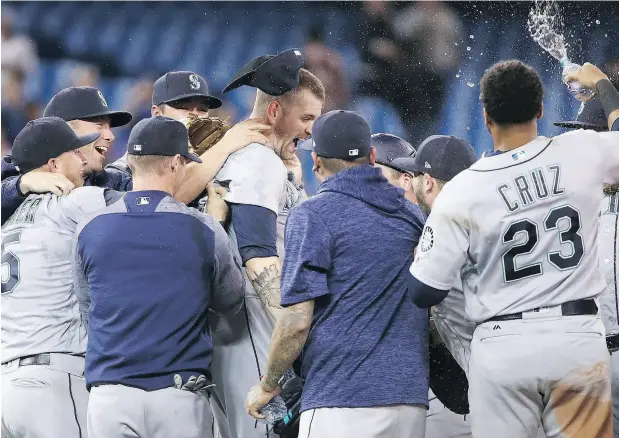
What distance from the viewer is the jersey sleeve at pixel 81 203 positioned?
12.1ft

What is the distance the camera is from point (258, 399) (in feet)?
10.1

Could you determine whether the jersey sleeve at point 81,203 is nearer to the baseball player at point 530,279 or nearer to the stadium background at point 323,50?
the baseball player at point 530,279

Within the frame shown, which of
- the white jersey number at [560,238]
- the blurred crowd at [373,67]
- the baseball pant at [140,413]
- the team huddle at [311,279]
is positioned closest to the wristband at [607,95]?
the team huddle at [311,279]

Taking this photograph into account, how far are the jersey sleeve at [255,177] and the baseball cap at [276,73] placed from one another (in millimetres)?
242

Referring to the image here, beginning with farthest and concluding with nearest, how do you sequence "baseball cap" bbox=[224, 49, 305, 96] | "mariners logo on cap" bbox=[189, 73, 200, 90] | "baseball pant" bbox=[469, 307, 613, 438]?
"mariners logo on cap" bbox=[189, 73, 200, 90] < "baseball cap" bbox=[224, 49, 305, 96] < "baseball pant" bbox=[469, 307, 613, 438]

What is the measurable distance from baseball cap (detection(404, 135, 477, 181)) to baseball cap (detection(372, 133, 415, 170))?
55cm

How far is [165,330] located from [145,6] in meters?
6.48

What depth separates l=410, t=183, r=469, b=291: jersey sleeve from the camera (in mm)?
2818

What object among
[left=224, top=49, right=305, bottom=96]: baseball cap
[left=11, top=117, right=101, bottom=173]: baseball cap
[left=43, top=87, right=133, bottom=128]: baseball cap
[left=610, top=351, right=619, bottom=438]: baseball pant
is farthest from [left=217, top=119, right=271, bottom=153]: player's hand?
[left=610, top=351, right=619, bottom=438]: baseball pant

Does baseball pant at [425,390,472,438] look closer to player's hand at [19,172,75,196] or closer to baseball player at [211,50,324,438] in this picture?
baseball player at [211,50,324,438]

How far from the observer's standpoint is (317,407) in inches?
116

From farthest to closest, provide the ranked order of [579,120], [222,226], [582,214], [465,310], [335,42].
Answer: [335,42]
[579,120]
[222,226]
[465,310]
[582,214]

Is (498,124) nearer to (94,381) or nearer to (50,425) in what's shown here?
(94,381)

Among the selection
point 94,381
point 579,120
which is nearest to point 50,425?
point 94,381
